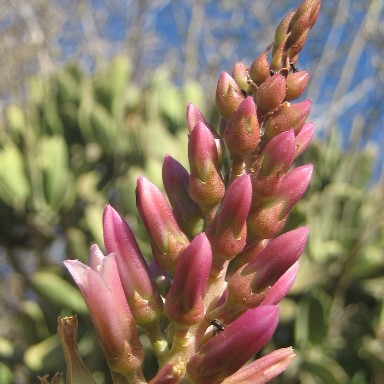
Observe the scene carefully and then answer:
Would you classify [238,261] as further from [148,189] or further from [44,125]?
[44,125]

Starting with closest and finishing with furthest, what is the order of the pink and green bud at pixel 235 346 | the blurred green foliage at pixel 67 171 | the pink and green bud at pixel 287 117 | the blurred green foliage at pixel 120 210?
the pink and green bud at pixel 235 346 < the pink and green bud at pixel 287 117 < the blurred green foliage at pixel 120 210 < the blurred green foliage at pixel 67 171

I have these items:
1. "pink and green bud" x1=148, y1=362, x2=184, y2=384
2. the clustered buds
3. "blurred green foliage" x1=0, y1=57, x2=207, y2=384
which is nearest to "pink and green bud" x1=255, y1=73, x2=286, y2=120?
the clustered buds

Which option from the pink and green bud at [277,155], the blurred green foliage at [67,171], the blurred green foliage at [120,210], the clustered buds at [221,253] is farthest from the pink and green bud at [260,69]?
the blurred green foliage at [67,171]

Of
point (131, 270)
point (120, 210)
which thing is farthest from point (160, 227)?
point (120, 210)

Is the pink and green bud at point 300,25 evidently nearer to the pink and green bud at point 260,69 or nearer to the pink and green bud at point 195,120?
the pink and green bud at point 260,69

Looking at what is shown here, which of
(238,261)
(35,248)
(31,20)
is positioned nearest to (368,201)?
(35,248)

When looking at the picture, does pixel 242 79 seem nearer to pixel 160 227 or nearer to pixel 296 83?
pixel 296 83

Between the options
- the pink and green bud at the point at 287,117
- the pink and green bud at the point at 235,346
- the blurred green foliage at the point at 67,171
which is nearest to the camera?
the pink and green bud at the point at 235,346
